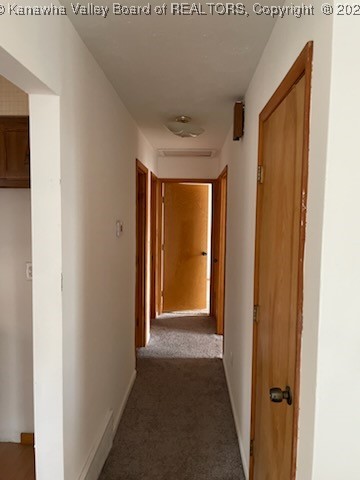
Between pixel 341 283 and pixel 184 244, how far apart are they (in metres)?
4.41

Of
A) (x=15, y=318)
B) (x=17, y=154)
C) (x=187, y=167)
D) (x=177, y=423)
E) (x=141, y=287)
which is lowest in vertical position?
(x=177, y=423)

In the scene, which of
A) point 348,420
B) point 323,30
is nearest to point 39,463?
point 348,420

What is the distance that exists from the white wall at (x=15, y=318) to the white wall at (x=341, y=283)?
5.92 feet

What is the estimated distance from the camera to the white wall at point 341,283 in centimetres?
84

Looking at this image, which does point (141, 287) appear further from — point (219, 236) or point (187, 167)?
point (187, 167)

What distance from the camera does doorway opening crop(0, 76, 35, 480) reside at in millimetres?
1939

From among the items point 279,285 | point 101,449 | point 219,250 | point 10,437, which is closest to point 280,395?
point 279,285

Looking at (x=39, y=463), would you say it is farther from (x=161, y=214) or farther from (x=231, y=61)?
(x=161, y=214)

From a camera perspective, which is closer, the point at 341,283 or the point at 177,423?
the point at 341,283

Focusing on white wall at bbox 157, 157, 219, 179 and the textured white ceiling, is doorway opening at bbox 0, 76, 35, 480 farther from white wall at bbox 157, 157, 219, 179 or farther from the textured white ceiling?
white wall at bbox 157, 157, 219, 179

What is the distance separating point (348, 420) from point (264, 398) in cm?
75

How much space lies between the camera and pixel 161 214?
5188mm

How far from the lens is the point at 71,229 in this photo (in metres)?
1.57

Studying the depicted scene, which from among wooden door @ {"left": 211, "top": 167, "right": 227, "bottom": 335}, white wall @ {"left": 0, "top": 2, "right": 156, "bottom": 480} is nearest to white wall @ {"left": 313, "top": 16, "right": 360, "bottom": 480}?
white wall @ {"left": 0, "top": 2, "right": 156, "bottom": 480}
